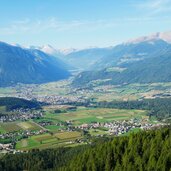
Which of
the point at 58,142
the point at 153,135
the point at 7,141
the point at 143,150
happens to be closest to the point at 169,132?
the point at 153,135

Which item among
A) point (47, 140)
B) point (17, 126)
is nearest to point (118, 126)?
point (47, 140)

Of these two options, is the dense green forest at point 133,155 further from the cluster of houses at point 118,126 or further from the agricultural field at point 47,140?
the cluster of houses at point 118,126

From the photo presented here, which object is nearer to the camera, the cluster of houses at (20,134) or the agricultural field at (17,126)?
the cluster of houses at (20,134)

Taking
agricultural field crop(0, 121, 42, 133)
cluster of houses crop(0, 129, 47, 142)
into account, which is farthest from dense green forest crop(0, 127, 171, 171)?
agricultural field crop(0, 121, 42, 133)

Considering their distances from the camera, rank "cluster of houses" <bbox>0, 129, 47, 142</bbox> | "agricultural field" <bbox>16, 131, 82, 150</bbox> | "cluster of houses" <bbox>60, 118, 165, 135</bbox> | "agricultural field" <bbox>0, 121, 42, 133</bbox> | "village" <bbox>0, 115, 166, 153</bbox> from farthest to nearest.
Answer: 1. "agricultural field" <bbox>0, 121, 42, 133</bbox>
2. "cluster of houses" <bbox>60, 118, 165, 135</bbox>
3. "cluster of houses" <bbox>0, 129, 47, 142</bbox>
4. "village" <bbox>0, 115, 166, 153</bbox>
5. "agricultural field" <bbox>16, 131, 82, 150</bbox>

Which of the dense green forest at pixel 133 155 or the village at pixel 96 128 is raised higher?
the dense green forest at pixel 133 155

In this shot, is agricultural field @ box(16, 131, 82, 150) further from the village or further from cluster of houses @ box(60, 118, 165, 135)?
cluster of houses @ box(60, 118, 165, 135)

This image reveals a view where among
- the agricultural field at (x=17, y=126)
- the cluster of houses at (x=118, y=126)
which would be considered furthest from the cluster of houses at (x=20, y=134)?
the cluster of houses at (x=118, y=126)
